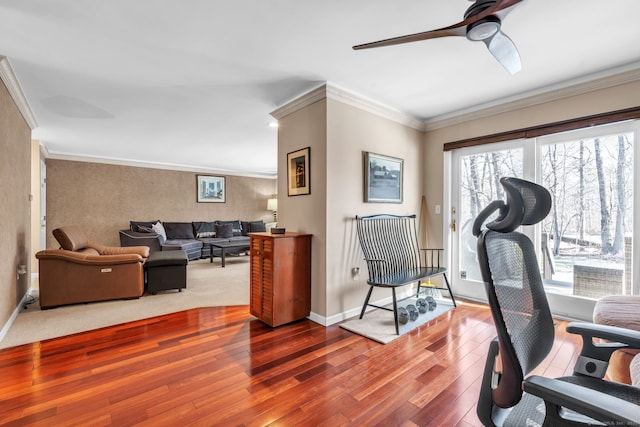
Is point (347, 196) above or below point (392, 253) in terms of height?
above

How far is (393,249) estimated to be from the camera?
3422 mm

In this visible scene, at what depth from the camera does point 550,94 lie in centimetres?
298

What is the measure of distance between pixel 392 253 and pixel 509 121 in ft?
6.41

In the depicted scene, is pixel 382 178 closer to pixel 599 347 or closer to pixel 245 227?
pixel 599 347

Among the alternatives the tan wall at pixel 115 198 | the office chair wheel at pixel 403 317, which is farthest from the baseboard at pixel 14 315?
the office chair wheel at pixel 403 317

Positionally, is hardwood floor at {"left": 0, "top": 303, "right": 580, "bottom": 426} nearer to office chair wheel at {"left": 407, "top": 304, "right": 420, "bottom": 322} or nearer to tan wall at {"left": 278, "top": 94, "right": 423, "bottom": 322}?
office chair wheel at {"left": 407, "top": 304, "right": 420, "bottom": 322}

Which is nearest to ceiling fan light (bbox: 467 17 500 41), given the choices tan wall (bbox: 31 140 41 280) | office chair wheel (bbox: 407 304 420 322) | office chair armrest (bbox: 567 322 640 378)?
office chair armrest (bbox: 567 322 640 378)

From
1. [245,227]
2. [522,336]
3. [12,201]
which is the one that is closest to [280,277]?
[522,336]

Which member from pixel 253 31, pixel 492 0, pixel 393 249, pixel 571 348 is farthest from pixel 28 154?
pixel 571 348

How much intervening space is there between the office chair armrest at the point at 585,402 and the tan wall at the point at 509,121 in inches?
121

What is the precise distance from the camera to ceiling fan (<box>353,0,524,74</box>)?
142 centimetres

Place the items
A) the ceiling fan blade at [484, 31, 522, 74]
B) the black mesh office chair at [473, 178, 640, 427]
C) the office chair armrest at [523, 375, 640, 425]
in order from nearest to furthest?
the office chair armrest at [523, 375, 640, 425] → the black mesh office chair at [473, 178, 640, 427] → the ceiling fan blade at [484, 31, 522, 74]

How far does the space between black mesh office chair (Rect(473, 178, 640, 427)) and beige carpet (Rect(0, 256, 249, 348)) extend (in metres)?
3.13

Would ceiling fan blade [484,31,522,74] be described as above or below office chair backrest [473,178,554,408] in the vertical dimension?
above
